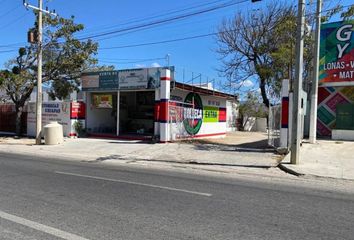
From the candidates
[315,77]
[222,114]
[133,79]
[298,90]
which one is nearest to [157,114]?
[133,79]

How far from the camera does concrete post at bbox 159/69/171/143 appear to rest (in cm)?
2112

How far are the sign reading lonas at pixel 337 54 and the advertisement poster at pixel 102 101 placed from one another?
1259 cm

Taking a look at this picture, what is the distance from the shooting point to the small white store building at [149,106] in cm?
2177

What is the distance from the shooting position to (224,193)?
343 inches

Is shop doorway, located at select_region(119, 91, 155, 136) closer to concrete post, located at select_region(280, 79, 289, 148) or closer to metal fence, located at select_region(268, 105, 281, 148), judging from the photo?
metal fence, located at select_region(268, 105, 281, 148)

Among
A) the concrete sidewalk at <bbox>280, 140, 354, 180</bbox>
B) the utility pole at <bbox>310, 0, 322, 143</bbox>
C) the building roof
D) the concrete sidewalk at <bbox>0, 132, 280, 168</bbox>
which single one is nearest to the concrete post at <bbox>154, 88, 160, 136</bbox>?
the building roof

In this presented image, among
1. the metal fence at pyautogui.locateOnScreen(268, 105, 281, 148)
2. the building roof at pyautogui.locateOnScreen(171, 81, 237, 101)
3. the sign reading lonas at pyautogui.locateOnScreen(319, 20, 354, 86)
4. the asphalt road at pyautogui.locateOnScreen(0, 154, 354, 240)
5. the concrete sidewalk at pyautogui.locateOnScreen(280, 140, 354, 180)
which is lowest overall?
the asphalt road at pyautogui.locateOnScreen(0, 154, 354, 240)

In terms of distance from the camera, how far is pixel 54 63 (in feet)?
84.7

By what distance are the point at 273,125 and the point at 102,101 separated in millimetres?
10871

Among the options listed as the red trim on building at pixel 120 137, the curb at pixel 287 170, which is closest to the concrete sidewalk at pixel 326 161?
the curb at pixel 287 170

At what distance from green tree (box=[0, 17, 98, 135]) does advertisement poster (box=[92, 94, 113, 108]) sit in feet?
7.84

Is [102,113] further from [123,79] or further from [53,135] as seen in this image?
[53,135]

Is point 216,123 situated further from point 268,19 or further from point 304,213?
point 304,213

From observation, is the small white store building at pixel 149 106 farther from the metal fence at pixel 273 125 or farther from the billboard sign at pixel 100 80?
the metal fence at pixel 273 125
